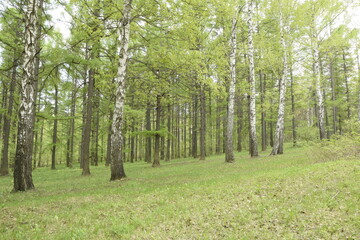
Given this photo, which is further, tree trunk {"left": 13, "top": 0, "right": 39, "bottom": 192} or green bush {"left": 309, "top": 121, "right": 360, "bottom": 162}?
green bush {"left": 309, "top": 121, "right": 360, "bottom": 162}

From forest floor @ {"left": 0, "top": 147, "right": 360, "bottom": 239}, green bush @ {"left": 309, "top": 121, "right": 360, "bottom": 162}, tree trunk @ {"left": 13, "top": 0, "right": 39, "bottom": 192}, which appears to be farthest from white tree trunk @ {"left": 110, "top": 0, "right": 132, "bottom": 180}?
green bush @ {"left": 309, "top": 121, "right": 360, "bottom": 162}

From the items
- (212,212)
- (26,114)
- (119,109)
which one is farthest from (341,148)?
(26,114)

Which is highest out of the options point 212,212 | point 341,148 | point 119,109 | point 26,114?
point 119,109

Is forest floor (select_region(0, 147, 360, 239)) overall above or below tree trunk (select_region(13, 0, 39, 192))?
below

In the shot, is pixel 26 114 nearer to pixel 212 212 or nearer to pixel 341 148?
pixel 212 212

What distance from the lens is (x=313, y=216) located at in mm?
4535

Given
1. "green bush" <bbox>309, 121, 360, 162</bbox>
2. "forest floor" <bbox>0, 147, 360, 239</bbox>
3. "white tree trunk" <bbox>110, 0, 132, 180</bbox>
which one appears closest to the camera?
"forest floor" <bbox>0, 147, 360, 239</bbox>

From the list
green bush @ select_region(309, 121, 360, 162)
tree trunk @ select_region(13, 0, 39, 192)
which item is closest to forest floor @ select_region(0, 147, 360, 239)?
tree trunk @ select_region(13, 0, 39, 192)

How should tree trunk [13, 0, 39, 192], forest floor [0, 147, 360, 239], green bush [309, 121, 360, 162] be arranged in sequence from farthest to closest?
green bush [309, 121, 360, 162], tree trunk [13, 0, 39, 192], forest floor [0, 147, 360, 239]

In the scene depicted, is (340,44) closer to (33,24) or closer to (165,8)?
(165,8)

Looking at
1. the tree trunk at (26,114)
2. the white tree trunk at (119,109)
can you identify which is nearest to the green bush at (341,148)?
the white tree trunk at (119,109)

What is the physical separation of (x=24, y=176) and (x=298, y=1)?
816 inches

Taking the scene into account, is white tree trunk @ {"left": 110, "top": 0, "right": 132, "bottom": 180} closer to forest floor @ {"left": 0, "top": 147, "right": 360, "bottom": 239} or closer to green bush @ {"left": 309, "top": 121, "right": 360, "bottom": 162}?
forest floor @ {"left": 0, "top": 147, "right": 360, "bottom": 239}

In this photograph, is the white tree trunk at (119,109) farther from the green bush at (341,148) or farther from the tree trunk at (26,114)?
the green bush at (341,148)
